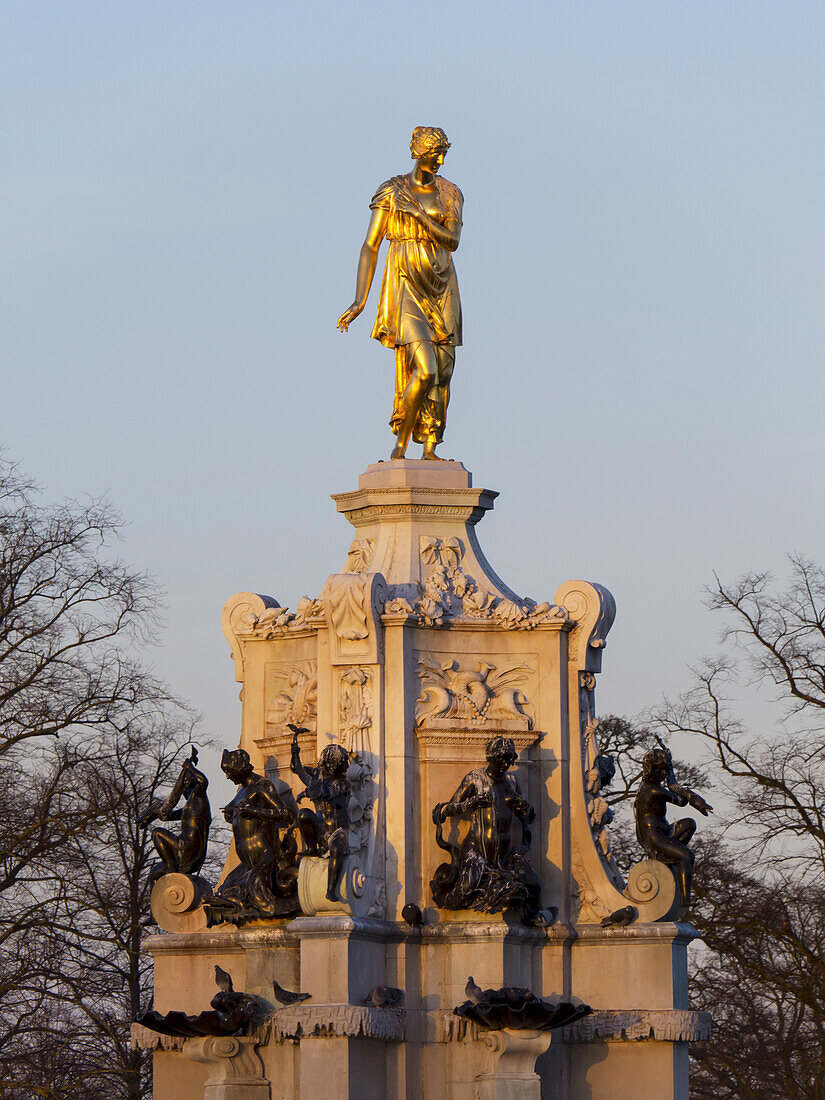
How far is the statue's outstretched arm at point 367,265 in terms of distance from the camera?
91.6ft

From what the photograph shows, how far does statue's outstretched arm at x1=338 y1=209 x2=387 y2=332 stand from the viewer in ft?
91.6

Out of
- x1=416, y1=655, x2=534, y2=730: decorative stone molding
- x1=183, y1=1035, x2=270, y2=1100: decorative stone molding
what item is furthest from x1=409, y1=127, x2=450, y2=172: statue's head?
x1=183, y1=1035, x2=270, y2=1100: decorative stone molding

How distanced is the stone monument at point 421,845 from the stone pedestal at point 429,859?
22mm

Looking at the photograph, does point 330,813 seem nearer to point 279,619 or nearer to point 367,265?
point 279,619

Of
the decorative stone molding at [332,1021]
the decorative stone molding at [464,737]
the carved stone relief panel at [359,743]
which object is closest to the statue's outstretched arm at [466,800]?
the decorative stone molding at [464,737]

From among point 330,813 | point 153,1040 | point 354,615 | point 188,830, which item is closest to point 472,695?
point 354,615

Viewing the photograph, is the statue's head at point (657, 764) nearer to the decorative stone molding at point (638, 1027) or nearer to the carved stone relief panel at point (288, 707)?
the decorative stone molding at point (638, 1027)

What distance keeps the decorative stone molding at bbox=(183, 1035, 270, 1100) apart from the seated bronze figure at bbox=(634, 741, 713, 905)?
12.0 ft

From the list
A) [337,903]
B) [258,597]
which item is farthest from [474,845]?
[258,597]

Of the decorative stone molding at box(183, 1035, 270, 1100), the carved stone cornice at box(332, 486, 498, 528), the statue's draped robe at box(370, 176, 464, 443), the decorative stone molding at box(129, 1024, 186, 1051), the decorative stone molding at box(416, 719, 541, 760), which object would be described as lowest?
the decorative stone molding at box(183, 1035, 270, 1100)

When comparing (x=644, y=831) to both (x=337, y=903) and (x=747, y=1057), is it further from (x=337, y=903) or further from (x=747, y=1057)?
(x=747, y=1057)

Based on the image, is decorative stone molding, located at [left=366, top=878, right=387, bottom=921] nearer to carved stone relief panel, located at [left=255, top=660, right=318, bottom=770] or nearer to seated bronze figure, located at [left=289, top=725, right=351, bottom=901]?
seated bronze figure, located at [left=289, top=725, right=351, bottom=901]

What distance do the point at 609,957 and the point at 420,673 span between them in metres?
2.80

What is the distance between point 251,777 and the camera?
27.0 m
